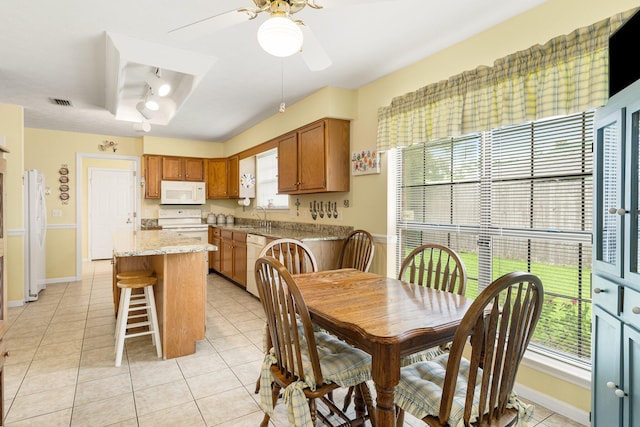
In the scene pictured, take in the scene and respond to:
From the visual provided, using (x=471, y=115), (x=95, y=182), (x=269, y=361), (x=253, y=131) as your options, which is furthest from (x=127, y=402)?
(x=95, y=182)

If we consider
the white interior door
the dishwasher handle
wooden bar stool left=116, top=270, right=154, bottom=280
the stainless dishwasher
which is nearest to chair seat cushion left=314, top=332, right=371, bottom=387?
wooden bar stool left=116, top=270, right=154, bottom=280

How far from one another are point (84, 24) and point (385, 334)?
9.09 feet

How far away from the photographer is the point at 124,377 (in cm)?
240

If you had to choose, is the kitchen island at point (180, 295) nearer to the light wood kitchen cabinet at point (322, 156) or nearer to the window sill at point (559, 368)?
the light wood kitchen cabinet at point (322, 156)

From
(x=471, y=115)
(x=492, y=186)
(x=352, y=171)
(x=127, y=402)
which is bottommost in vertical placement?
(x=127, y=402)

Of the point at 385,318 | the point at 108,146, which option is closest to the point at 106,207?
the point at 108,146

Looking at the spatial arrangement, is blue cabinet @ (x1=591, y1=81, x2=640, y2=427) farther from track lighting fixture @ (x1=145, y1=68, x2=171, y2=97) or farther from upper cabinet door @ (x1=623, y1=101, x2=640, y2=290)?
track lighting fixture @ (x1=145, y1=68, x2=171, y2=97)

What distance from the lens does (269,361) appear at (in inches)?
65.3

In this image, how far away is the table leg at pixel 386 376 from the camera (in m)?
1.24

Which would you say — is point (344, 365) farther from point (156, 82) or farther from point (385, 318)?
point (156, 82)

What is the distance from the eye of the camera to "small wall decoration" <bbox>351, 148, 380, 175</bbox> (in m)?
3.30

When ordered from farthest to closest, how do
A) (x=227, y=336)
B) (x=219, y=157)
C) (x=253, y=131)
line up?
(x=219, y=157), (x=253, y=131), (x=227, y=336)

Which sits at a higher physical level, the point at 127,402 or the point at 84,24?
the point at 84,24

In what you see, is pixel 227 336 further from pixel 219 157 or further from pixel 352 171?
pixel 219 157
